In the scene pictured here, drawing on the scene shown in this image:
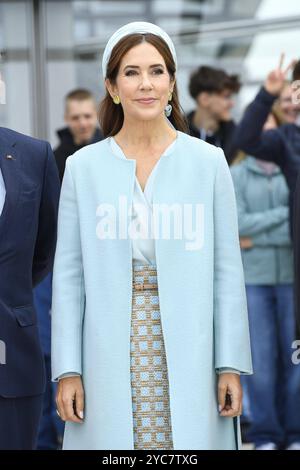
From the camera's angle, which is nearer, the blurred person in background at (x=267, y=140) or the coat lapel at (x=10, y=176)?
the coat lapel at (x=10, y=176)

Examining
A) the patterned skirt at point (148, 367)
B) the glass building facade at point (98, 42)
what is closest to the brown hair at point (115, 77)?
the patterned skirt at point (148, 367)

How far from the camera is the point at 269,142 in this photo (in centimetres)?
638

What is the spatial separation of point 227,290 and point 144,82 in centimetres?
74

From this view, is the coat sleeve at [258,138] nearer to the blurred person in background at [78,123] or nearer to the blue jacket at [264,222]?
the blue jacket at [264,222]

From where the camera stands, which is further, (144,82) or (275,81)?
(275,81)

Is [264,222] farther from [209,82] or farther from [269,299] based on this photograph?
[209,82]

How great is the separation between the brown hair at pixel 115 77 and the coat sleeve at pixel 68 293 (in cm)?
28

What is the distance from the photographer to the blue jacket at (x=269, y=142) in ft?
20.7

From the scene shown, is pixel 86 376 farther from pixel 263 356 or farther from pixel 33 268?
pixel 263 356

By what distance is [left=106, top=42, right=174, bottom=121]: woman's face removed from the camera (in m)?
4.05

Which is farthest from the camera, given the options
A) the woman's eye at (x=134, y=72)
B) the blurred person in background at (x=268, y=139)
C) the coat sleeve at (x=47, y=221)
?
the blurred person in background at (x=268, y=139)

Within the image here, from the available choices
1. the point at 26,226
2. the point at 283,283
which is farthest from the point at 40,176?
the point at 283,283

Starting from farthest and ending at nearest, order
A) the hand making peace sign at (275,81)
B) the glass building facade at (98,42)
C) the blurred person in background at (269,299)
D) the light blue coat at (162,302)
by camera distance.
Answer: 1. the glass building facade at (98,42)
2. the blurred person in background at (269,299)
3. the hand making peace sign at (275,81)
4. the light blue coat at (162,302)
